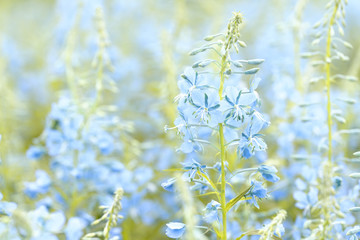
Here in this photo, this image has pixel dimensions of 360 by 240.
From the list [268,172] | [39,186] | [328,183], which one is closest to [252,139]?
[268,172]

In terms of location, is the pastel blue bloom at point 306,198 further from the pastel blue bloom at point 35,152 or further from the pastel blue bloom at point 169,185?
the pastel blue bloom at point 35,152

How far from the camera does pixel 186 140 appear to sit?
135cm

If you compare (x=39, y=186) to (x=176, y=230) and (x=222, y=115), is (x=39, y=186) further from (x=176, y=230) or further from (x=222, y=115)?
(x=222, y=115)

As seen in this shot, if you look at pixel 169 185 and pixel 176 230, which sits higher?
pixel 169 185

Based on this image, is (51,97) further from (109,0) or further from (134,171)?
(134,171)

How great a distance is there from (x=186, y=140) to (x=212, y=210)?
0.74 ft

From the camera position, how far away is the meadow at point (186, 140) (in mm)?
1335

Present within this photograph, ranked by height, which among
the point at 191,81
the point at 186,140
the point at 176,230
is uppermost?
the point at 191,81

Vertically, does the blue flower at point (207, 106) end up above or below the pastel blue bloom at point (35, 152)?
below

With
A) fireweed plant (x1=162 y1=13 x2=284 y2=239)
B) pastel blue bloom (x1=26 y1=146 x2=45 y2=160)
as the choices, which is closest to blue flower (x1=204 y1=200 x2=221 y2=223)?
fireweed plant (x1=162 y1=13 x2=284 y2=239)

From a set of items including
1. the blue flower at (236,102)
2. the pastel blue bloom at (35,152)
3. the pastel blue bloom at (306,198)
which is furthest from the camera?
the pastel blue bloom at (35,152)

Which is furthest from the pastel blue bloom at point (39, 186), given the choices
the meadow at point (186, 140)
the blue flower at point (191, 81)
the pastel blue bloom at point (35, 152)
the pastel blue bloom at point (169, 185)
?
the blue flower at point (191, 81)

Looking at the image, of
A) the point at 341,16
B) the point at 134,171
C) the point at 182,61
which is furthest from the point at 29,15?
the point at 341,16

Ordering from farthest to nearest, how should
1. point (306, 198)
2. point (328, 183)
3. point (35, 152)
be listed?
point (35, 152) < point (306, 198) < point (328, 183)
